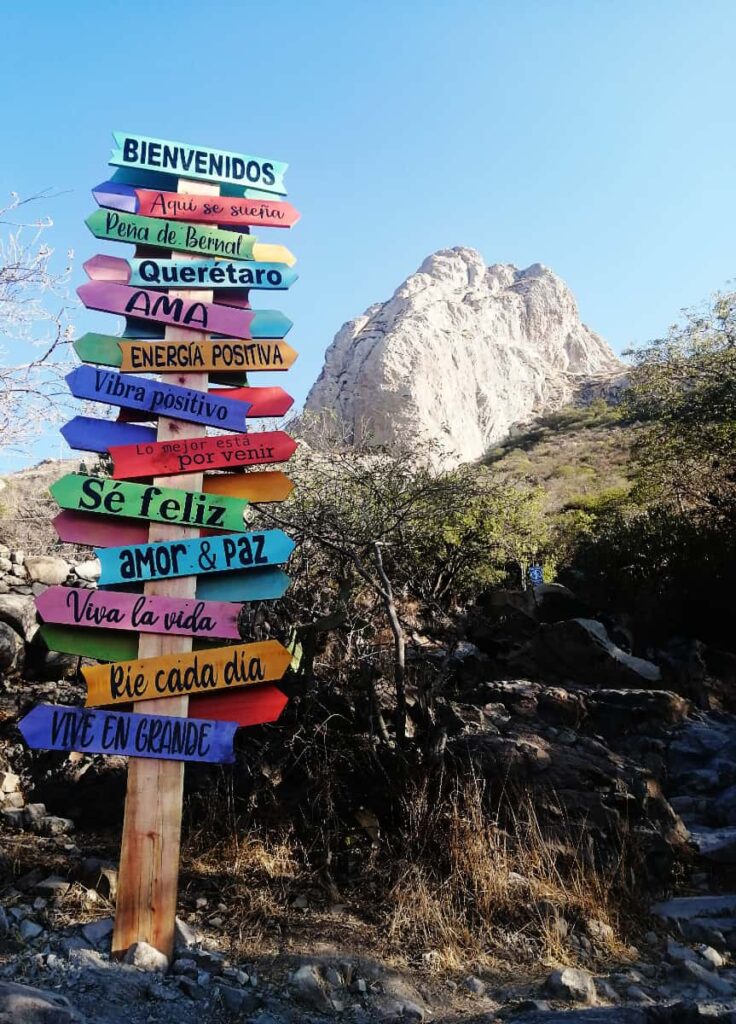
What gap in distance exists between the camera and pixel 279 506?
20.7 ft

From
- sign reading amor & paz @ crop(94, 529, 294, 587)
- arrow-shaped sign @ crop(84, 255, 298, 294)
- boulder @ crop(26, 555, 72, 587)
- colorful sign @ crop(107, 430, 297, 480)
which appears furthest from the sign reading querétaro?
boulder @ crop(26, 555, 72, 587)

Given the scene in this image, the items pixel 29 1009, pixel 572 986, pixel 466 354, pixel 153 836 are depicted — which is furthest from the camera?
pixel 466 354

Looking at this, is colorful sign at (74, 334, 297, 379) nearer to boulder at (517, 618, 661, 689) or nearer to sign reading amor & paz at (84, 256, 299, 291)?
sign reading amor & paz at (84, 256, 299, 291)

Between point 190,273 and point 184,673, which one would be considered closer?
point 184,673

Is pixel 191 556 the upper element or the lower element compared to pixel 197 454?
lower

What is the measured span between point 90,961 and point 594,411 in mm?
42955

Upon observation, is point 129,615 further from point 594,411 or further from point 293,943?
point 594,411

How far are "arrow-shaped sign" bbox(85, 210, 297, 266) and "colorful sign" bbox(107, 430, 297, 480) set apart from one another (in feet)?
3.34

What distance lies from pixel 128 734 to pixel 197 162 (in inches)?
114

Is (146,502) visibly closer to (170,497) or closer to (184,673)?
(170,497)

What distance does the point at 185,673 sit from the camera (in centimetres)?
337

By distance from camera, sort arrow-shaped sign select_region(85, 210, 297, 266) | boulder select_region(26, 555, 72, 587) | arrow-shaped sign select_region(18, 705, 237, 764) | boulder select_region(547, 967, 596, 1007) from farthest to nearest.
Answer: boulder select_region(26, 555, 72, 587), arrow-shaped sign select_region(85, 210, 297, 266), arrow-shaped sign select_region(18, 705, 237, 764), boulder select_region(547, 967, 596, 1007)

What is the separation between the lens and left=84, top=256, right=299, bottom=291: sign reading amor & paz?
382 centimetres

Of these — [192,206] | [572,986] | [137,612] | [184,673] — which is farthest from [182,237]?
[572,986]
